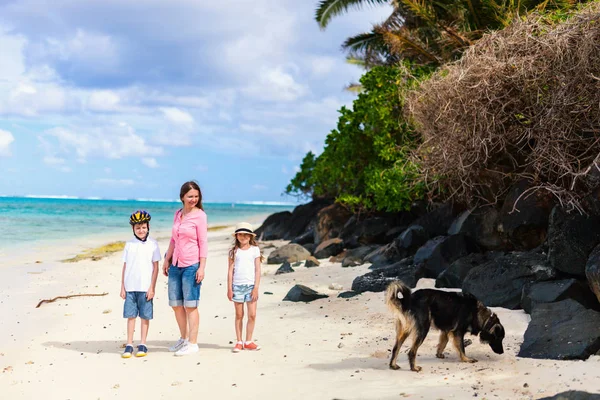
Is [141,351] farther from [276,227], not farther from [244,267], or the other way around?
[276,227]

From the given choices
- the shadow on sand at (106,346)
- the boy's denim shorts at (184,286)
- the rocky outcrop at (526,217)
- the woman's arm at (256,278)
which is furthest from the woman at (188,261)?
the rocky outcrop at (526,217)

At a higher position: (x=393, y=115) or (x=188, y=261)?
(x=393, y=115)

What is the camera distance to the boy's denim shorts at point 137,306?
7.68m

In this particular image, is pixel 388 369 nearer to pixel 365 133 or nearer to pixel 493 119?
pixel 493 119

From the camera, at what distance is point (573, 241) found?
27.2 ft

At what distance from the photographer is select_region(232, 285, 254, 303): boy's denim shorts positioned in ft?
25.5

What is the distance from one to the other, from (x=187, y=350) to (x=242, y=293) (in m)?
0.97

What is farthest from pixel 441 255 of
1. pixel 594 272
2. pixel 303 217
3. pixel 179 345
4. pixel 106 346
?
pixel 303 217

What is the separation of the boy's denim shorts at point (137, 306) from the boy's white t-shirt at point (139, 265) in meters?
0.10

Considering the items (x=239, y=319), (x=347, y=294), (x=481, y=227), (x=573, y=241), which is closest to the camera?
(x=239, y=319)

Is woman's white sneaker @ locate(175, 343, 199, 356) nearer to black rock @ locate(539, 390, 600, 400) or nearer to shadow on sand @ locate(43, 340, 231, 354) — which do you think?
shadow on sand @ locate(43, 340, 231, 354)

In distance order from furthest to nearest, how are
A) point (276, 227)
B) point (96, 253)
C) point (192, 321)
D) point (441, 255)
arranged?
point (276, 227), point (96, 253), point (441, 255), point (192, 321)

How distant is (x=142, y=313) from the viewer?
7.71 metres

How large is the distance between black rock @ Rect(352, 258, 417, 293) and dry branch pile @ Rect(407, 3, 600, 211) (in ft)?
6.40
